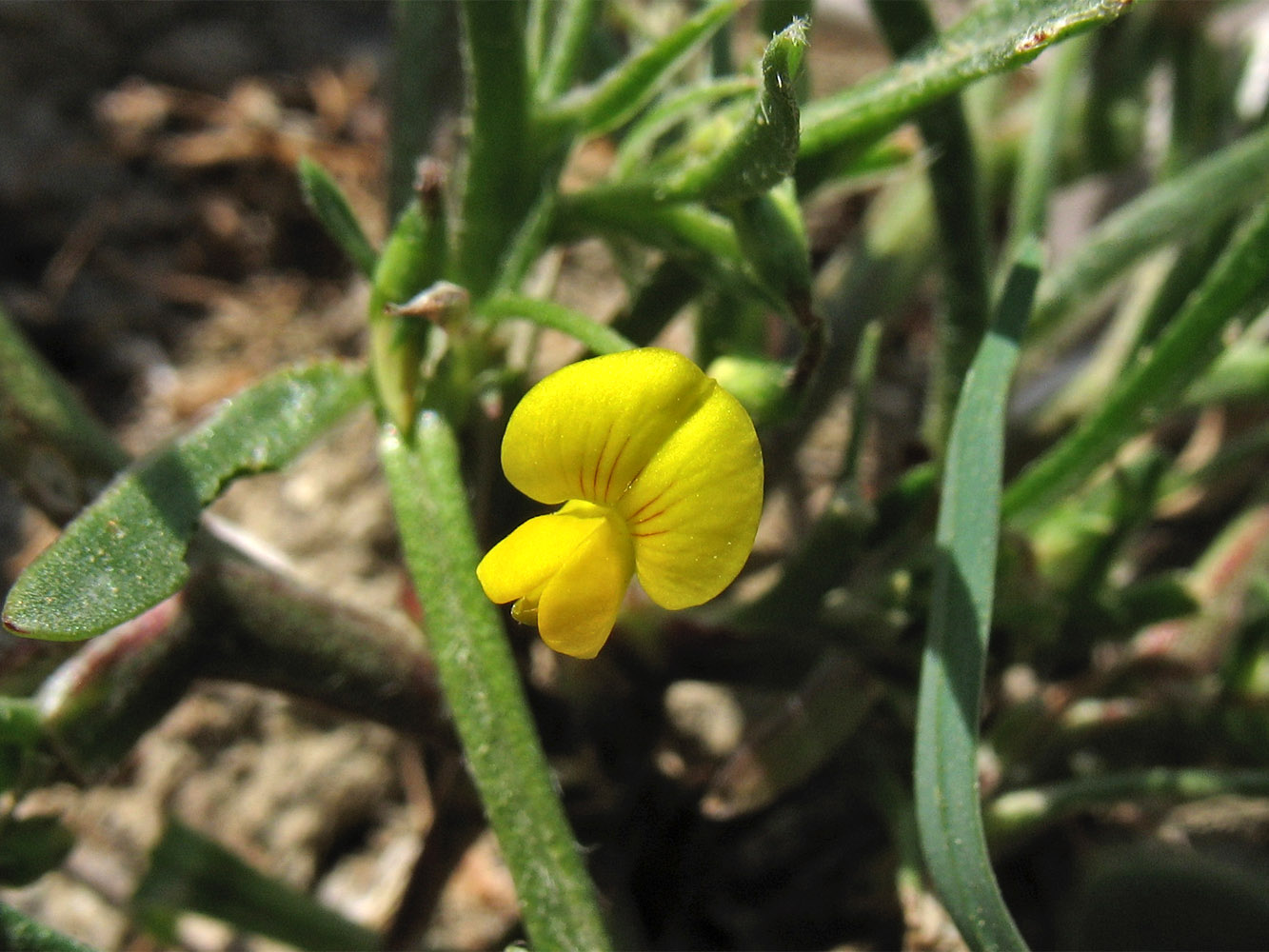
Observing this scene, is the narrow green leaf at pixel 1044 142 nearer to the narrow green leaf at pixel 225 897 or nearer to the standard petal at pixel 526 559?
the standard petal at pixel 526 559

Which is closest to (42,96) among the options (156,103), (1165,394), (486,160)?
(156,103)

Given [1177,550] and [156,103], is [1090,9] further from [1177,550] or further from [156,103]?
[156,103]

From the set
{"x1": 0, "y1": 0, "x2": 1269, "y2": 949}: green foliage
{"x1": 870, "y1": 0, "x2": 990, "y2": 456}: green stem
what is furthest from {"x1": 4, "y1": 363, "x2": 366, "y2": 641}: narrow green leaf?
{"x1": 870, "y1": 0, "x2": 990, "y2": 456}: green stem

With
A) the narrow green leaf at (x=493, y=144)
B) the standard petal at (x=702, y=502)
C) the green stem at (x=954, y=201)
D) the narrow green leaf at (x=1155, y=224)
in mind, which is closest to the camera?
the standard petal at (x=702, y=502)

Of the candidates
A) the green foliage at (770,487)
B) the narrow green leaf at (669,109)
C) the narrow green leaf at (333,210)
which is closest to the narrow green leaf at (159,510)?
the green foliage at (770,487)

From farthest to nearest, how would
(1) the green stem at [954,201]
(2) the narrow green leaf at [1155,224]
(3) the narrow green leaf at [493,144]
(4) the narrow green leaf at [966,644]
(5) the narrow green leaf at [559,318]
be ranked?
(2) the narrow green leaf at [1155,224], (1) the green stem at [954,201], (3) the narrow green leaf at [493,144], (5) the narrow green leaf at [559,318], (4) the narrow green leaf at [966,644]

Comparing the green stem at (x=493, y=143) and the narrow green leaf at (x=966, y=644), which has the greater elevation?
the green stem at (x=493, y=143)

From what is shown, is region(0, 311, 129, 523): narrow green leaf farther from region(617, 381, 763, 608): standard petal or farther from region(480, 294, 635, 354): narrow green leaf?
region(617, 381, 763, 608): standard petal
